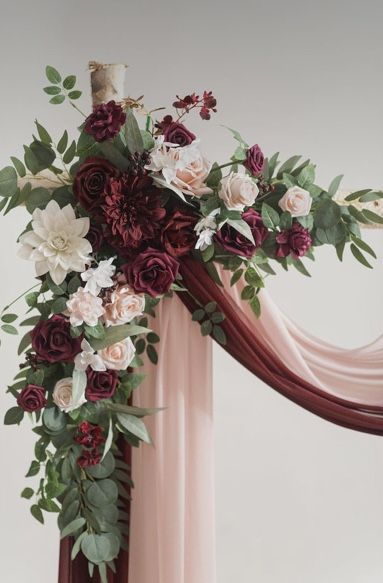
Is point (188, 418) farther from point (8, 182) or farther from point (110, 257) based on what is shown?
point (8, 182)

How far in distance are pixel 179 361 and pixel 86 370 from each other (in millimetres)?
207

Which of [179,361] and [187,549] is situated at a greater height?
[179,361]

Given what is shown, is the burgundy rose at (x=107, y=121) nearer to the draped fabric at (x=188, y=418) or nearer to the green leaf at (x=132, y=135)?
the green leaf at (x=132, y=135)

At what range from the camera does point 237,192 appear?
1.44 meters

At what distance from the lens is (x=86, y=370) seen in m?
1.41

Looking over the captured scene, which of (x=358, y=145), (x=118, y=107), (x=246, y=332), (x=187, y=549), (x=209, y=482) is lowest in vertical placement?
(x=187, y=549)

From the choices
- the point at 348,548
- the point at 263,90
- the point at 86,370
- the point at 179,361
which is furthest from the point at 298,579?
the point at 263,90

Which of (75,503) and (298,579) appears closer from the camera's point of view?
(75,503)

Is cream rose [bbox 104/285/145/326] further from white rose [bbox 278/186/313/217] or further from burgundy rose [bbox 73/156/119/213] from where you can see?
white rose [bbox 278/186/313/217]

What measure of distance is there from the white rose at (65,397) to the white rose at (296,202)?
1.69 ft

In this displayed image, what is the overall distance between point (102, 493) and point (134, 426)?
14 centimetres

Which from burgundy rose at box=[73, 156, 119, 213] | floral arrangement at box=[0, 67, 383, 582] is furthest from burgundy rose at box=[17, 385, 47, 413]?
burgundy rose at box=[73, 156, 119, 213]

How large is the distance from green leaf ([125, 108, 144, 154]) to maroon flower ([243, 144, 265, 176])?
0.66 ft

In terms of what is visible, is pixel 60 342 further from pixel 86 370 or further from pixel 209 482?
pixel 209 482
